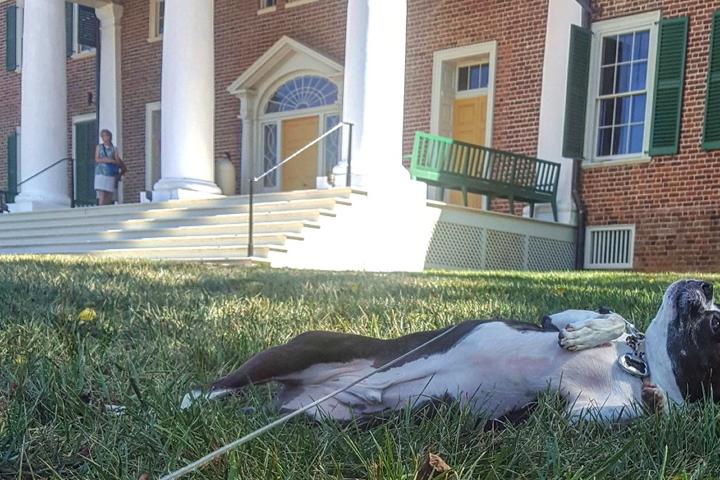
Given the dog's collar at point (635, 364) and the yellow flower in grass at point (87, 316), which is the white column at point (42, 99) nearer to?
the yellow flower in grass at point (87, 316)

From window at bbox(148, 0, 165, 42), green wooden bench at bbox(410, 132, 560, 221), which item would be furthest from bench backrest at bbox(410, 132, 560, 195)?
window at bbox(148, 0, 165, 42)

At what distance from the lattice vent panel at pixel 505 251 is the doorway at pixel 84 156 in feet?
37.5

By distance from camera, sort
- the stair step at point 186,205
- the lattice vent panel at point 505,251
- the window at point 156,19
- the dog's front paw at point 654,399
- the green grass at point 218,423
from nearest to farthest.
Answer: the green grass at point 218,423 < the dog's front paw at point 654,399 < the stair step at point 186,205 < the lattice vent panel at point 505,251 < the window at point 156,19

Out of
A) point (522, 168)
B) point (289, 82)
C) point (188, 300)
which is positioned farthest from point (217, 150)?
point (188, 300)

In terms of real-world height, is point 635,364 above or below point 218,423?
above

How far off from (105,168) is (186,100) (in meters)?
4.33

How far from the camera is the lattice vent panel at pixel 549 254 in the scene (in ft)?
39.4

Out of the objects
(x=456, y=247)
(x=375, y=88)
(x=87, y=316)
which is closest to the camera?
(x=87, y=316)

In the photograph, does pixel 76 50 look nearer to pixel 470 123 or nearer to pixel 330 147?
pixel 330 147

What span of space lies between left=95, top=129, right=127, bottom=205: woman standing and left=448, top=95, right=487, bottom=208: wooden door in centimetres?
697

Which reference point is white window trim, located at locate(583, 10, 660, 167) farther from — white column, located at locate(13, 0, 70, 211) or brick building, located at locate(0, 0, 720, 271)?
white column, located at locate(13, 0, 70, 211)

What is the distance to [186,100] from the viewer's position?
473 inches

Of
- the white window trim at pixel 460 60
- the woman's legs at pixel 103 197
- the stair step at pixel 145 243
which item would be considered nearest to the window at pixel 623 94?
the white window trim at pixel 460 60

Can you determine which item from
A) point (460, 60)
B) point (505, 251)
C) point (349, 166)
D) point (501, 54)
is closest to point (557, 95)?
point (501, 54)
